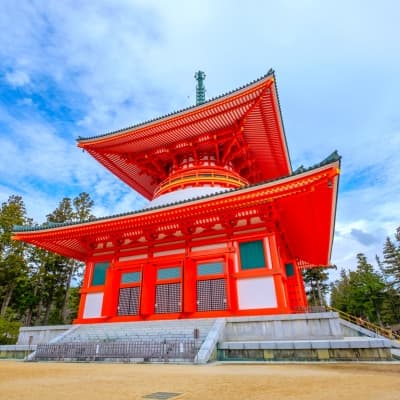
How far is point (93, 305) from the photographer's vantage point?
12.4 metres

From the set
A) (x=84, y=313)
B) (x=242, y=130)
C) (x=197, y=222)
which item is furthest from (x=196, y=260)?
(x=242, y=130)

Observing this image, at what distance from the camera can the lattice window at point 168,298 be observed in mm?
10992

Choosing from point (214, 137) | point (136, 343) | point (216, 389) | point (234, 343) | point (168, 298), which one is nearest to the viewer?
point (216, 389)

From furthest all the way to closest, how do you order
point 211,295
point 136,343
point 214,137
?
point 214,137
point 211,295
point 136,343

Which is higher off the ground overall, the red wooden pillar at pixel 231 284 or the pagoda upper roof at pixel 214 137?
the pagoda upper roof at pixel 214 137

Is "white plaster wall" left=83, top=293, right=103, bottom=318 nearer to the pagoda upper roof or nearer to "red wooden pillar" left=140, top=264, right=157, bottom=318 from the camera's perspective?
"red wooden pillar" left=140, top=264, right=157, bottom=318

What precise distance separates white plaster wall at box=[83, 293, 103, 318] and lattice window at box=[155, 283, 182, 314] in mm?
2890

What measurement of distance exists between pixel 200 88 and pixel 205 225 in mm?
13390

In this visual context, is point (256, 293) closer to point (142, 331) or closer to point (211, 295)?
point (211, 295)

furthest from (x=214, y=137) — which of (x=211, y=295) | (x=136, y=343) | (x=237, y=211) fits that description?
(x=136, y=343)

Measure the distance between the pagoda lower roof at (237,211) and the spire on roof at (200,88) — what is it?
487 inches

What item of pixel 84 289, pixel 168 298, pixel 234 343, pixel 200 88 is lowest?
pixel 234 343

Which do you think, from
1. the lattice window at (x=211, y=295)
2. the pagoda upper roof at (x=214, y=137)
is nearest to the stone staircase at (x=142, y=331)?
the lattice window at (x=211, y=295)

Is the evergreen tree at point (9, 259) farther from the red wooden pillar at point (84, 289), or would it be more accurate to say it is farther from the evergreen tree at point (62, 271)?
the red wooden pillar at point (84, 289)
